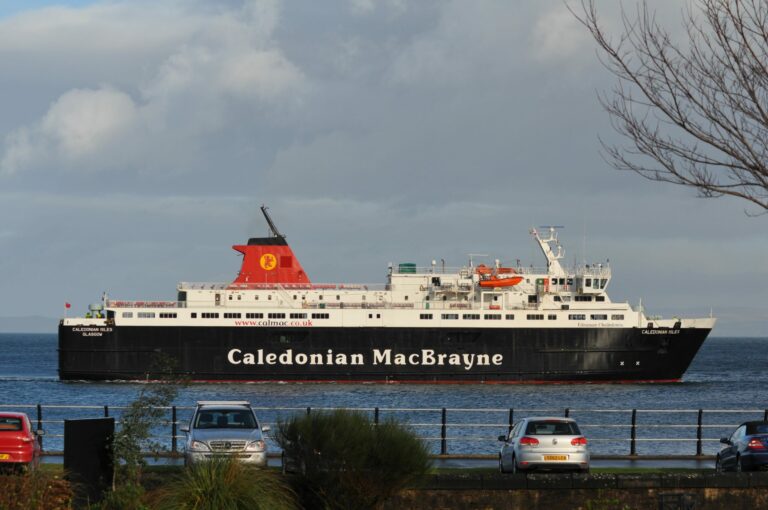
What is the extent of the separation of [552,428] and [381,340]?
1722 inches

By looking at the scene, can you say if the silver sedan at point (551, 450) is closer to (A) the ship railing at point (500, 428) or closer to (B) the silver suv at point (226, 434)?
(A) the ship railing at point (500, 428)

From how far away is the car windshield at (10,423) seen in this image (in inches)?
768

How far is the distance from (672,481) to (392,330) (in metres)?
45.6

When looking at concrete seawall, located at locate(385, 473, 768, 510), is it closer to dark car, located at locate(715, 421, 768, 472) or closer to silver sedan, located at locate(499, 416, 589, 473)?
silver sedan, located at locate(499, 416, 589, 473)

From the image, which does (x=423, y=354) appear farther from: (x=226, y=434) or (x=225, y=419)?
(x=226, y=434)

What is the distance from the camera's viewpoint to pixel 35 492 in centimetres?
1579

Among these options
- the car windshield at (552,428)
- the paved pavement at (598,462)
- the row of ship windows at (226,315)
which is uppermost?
the row of ship windows at (226,315)

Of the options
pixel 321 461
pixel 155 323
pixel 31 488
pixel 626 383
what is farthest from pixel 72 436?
pixel 626 383

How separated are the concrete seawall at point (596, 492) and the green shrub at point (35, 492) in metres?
5.01

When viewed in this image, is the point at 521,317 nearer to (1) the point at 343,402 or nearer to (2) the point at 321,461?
(1) the point at 343,402

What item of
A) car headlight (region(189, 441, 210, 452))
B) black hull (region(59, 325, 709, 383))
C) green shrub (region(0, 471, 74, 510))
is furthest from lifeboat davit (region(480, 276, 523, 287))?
green shrub (region(0, 471, 74, 510))

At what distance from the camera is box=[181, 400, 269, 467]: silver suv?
61.9 feet

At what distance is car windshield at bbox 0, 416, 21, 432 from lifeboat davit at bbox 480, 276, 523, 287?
46947 millimetres

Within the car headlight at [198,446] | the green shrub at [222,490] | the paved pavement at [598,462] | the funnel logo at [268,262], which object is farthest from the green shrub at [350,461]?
the funnel logo at [268,262]
